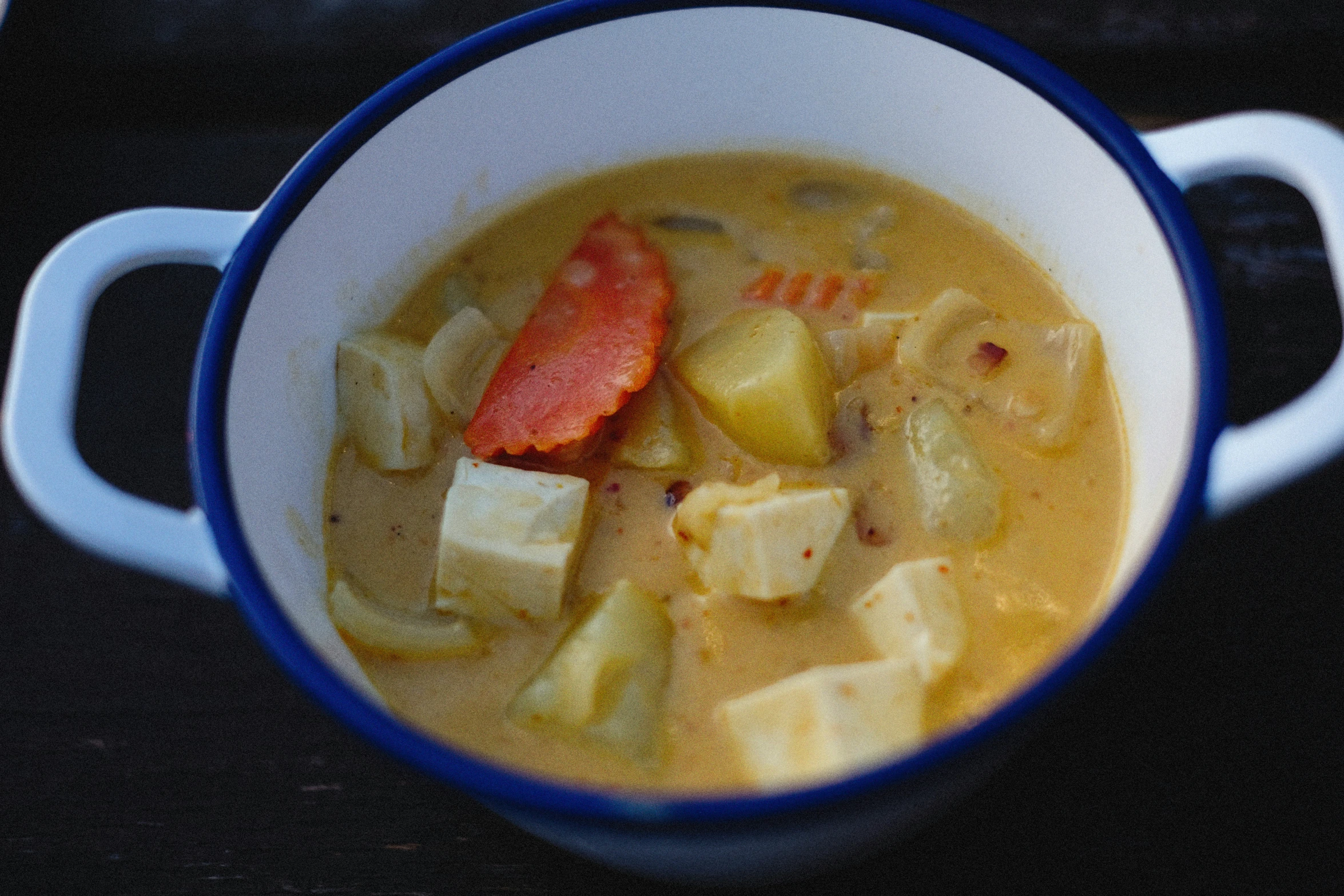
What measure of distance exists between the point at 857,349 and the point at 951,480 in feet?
0.69

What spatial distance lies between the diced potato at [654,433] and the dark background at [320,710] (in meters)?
0.43

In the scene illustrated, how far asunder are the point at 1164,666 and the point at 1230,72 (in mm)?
998

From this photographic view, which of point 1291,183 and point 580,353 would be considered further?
point 580,353

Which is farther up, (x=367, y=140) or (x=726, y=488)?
(x=367, y=140)

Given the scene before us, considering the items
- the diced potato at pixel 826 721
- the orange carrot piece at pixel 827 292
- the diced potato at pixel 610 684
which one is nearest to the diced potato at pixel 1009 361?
the orange carrot piece at pixel 827 292

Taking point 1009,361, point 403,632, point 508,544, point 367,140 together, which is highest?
point 367,140

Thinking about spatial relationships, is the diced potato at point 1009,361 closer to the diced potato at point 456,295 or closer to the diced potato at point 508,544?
the diced potato at point 508,544

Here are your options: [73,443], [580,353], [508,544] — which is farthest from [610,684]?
[73,443]

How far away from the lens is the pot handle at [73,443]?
3.40ft

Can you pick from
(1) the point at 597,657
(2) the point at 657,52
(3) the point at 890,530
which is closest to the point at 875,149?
(2) the point at 657,52

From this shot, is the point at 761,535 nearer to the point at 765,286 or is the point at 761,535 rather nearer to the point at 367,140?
the point at 765,286

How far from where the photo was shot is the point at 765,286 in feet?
5.14

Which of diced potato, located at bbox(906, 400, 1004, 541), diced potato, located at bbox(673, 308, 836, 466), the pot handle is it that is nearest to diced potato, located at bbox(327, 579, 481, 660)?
the pot handle

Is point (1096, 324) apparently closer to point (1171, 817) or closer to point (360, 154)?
point (1171, 817)
